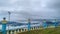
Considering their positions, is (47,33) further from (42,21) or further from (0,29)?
(42,21)

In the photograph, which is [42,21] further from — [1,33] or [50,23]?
[1,33]

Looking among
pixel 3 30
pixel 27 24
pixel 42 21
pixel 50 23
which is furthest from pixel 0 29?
pixel 50 23

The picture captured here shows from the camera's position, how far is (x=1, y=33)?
664cm

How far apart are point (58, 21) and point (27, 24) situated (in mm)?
3088

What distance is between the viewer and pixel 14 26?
32.4 ft

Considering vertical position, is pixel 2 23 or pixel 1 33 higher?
pixel 2 23

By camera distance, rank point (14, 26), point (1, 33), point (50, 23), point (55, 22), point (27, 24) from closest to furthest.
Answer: point (1, 33) → point (14, 26) → point (27, 24) → point (55, 22) → point (50, 23)

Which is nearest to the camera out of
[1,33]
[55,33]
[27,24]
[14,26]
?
[1,33]

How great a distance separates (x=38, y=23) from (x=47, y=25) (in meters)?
0.86

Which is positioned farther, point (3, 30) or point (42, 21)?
point (42, 21)

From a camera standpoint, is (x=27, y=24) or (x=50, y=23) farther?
(x=50, y=23)

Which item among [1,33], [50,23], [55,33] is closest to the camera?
[1,33]

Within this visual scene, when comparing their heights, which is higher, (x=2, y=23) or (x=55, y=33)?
(x=2, y=23)

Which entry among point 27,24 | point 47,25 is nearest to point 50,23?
point 47,25
